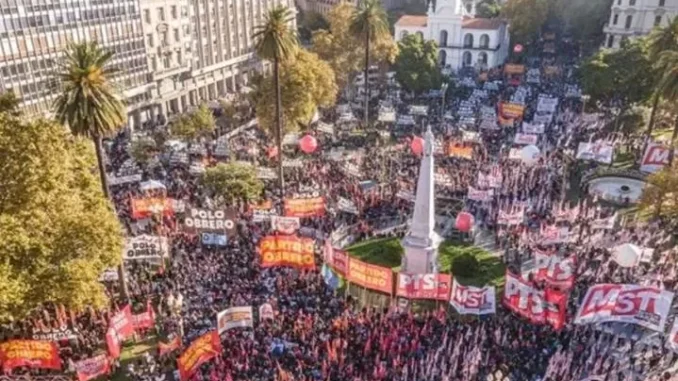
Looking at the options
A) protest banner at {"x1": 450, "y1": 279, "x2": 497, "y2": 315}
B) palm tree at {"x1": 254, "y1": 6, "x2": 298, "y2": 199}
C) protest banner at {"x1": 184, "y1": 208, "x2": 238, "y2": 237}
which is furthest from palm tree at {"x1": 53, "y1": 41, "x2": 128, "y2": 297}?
protest banner at {"x1": 450, "y1": 279, "x2": 497, "y2": 315}

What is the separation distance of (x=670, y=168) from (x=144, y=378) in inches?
1210

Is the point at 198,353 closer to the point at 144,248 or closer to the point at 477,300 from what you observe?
the point at 144,248

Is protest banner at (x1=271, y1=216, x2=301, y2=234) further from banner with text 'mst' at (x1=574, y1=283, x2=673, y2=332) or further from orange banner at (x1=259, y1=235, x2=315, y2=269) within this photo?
banner with text 'mst' at (x1=574, y1=283, x2=673, y2=332)

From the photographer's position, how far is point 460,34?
92.8 m

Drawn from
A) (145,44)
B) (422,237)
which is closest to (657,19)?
(145,44)

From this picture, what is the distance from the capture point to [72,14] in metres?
58.4

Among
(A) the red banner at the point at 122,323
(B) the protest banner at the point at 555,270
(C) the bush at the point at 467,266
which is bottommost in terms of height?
(C) the bush at the point at 467,266

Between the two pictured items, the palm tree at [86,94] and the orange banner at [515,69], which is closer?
the palm tree at [86,94]

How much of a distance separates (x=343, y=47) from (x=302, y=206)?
36242 millimetres

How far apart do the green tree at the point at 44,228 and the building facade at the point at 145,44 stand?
→ 68.3 feet

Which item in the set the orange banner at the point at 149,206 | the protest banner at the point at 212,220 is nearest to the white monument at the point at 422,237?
the protest banner at the point at 212,220

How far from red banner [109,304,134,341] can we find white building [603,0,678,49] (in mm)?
81135

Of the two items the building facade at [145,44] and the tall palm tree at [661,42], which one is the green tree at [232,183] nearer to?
the building facade at [145,44]

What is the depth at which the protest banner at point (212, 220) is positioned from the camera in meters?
32.7
